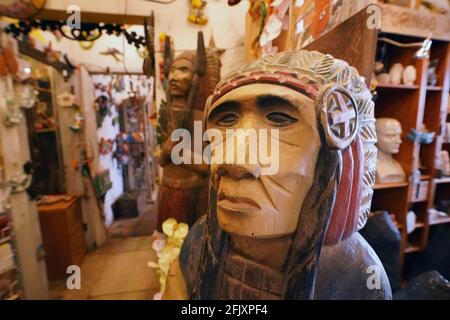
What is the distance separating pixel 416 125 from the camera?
4.98 feet

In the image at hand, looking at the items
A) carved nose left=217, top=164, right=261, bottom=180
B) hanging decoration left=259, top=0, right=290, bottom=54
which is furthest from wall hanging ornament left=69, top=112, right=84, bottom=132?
carved nose left=217, top=164, right=261, bottom=180

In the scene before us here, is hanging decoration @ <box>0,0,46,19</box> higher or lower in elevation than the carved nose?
higher

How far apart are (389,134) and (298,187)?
1.48m

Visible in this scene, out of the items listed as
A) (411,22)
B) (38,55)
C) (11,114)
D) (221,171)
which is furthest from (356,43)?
(38,55)

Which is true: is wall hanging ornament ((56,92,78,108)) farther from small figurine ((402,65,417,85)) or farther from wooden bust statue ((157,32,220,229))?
small figurine ((402,65,417,85))

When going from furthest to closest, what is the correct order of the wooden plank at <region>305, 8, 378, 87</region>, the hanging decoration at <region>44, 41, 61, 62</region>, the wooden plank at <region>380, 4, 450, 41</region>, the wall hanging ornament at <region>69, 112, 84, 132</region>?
the wall hanging ornament at <region>69, 112, 84, 132</region>, the hanging decoration at <region>44, 41, 61, 62</region>, the wooden plank at <region>380, 4, 450, 41</region>, the wooden plank at <region>305, 8, 378, 87</region>

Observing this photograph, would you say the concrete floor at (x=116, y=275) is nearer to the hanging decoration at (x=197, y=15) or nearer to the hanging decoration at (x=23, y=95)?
the hanging decoration at (x=23, y=95)

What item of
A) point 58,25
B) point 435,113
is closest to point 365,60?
point 435,113

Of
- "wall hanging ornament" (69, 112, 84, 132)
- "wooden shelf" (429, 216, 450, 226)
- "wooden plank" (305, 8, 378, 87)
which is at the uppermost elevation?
"wooden plank" (305, 8, 378, 87)

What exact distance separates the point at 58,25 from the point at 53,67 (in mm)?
800

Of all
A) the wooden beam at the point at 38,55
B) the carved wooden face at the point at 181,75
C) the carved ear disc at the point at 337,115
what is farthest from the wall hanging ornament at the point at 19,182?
the carved ear disc at the point at 337,115

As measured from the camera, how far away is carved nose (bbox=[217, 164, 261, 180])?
0.43 meters

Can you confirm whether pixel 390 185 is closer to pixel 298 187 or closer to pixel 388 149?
pixel 388 149
